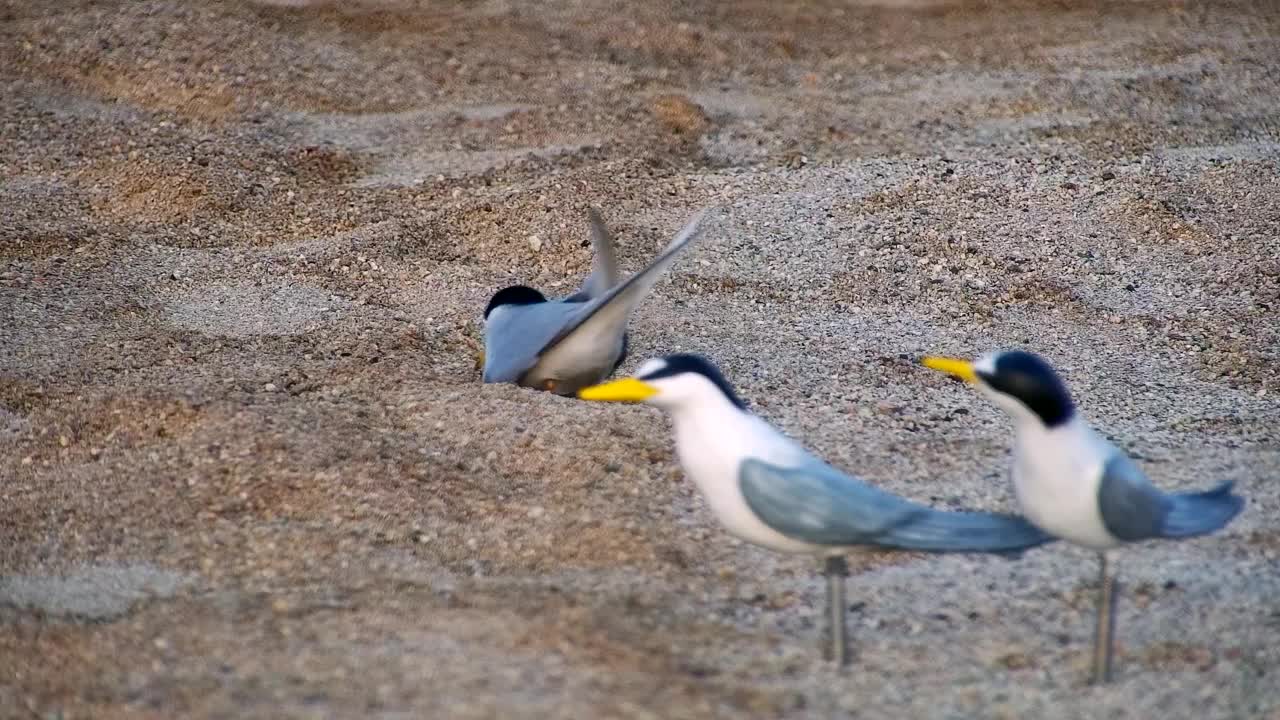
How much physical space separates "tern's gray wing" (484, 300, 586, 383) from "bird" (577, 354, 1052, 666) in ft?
4.32

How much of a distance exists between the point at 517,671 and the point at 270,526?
1.04 meters

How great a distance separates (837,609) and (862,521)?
0.21 meters

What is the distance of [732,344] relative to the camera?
5137 millimetres

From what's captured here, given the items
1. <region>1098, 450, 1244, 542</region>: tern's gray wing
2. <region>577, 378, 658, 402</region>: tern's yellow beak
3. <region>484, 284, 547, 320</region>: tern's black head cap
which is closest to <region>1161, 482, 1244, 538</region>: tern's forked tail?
<region>1098, 450, 1244, 542</region>: tern's gray wing

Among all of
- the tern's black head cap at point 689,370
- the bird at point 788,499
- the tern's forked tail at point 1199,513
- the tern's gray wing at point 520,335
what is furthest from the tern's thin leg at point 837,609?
the tern's gray wing at point 520,335

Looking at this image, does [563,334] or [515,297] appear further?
[515,297]

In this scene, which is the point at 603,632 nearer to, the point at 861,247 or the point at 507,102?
the point at 861,247

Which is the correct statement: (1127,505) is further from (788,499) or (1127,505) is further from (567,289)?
(567,289)

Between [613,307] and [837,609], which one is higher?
[613,307]

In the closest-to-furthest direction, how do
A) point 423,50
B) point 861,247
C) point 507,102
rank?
point 861,247 → point 507,102 → point 423,50

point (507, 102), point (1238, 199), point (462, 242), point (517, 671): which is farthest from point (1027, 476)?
point (507, 102)

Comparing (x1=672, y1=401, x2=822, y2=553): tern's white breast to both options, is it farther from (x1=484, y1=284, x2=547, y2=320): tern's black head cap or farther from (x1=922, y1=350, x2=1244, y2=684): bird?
(x1=484, y1=284, x2=547, y2=320): tern's black head cap

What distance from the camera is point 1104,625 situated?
3.03 metres

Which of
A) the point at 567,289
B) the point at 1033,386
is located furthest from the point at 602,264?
the point at 1033,386
